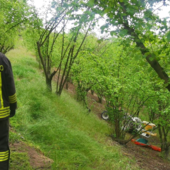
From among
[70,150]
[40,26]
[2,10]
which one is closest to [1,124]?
[70,150]

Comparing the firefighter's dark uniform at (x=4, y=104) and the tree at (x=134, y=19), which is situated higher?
the tree at (x=134, y=19)

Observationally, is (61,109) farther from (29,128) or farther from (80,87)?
(80,87)

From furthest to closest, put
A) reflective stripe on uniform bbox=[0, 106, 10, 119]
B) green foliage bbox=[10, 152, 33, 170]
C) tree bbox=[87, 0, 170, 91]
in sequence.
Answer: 1. green foliage bbox=[10, 152, 33, 170]
2. tree bbox=[87, 0, 170, 91]
3. reflective stripe on uniform bbox=[0, 106, 10, 119]

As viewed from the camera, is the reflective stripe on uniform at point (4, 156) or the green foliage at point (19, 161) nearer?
the reflective stripe on uniform at point (4, 156)

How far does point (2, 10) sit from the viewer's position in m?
8.27

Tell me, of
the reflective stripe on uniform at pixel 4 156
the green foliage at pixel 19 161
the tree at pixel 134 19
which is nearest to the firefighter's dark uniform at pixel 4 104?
the reflective stripe on uniform at pixel 4 156

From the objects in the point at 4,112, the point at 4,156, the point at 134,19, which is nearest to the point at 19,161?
the point at 4,156

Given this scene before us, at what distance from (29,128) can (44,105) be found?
2205mm

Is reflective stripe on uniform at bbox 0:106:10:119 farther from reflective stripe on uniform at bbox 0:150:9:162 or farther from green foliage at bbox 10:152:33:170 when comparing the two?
green foliage at bbox 10:152:33:170

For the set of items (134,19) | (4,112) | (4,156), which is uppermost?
(134,19)

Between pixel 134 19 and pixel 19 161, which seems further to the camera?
pixel 19 161

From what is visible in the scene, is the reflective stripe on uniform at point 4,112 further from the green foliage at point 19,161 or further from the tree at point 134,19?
the tree at point 134,19

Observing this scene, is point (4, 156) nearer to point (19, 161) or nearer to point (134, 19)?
point (19, 161)

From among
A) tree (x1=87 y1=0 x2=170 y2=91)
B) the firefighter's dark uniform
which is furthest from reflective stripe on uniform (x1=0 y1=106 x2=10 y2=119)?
tree (x1=87 y1=0 x2=170 y2=91)
